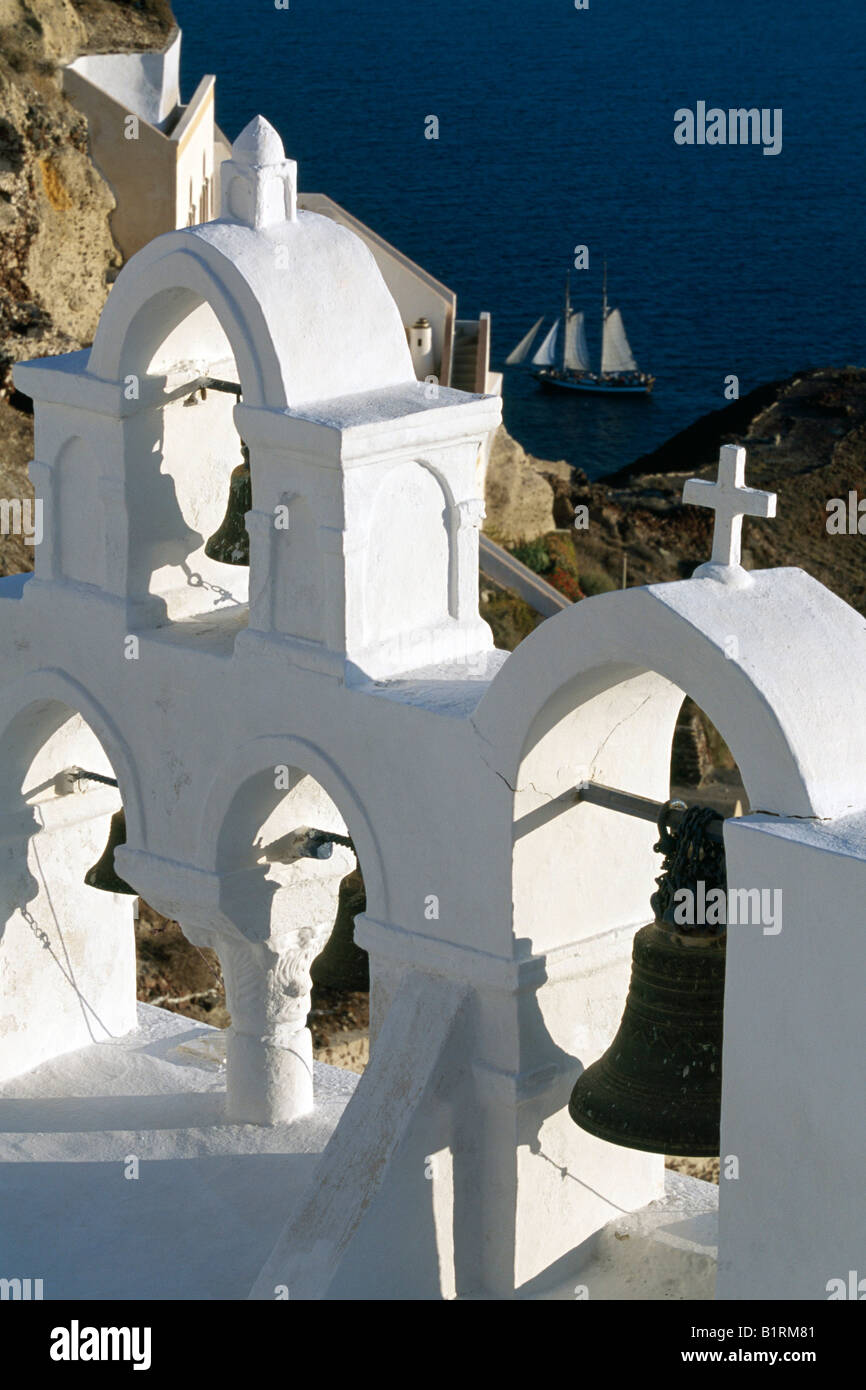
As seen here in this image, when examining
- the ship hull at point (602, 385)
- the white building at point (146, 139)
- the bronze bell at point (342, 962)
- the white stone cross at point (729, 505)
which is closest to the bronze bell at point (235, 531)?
the white stone cross at point (729, 505)

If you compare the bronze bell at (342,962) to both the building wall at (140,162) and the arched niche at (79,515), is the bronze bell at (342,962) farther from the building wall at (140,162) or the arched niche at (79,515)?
the building wall at (140,162)

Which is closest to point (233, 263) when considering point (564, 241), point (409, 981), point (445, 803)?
point (445, 803)

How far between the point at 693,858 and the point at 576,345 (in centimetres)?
6432

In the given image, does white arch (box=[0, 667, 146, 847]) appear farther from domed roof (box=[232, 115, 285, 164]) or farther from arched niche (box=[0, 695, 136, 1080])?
domed roof (box=[232, 115, 285, 164])

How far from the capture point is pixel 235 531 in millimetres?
12992

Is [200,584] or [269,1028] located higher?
[200,584]

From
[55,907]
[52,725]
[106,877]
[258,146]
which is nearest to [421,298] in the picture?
[55,907]

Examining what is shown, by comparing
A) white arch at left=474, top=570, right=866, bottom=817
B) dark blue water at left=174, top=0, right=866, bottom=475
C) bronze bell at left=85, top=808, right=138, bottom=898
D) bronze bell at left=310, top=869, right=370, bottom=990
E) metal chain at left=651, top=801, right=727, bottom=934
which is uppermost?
dark blue water at left=174, top=0, right=866, bottom=475

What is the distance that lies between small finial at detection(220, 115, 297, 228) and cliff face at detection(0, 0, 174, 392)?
14.9m

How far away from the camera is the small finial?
11742mm

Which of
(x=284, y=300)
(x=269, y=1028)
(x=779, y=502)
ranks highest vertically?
(x=779, y=502)

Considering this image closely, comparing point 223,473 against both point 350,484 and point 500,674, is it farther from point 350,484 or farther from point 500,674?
point 500,674

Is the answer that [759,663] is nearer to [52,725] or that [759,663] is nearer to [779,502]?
[52,725]

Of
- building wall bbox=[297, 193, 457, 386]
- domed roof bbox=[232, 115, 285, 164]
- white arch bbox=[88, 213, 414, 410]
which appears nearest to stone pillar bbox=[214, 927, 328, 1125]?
white arch bbox=[88, 213, 414, 410]
